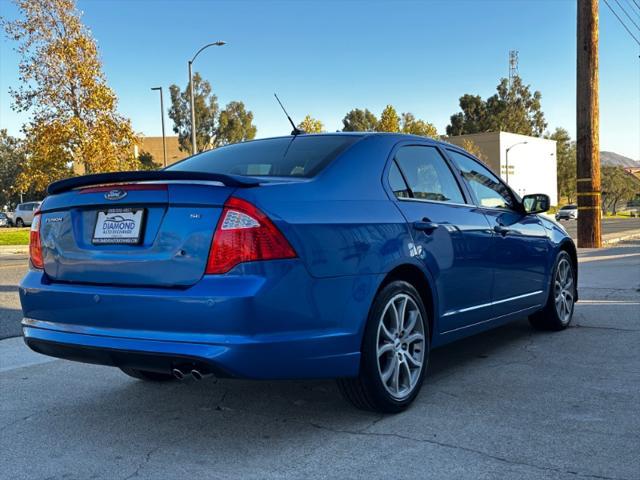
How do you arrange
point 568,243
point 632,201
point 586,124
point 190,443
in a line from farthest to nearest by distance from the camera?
point 632,201 < point 586,124 < point 568,243 < point 190,443

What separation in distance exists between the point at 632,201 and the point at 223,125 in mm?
74333

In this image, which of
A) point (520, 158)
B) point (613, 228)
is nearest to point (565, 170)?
point (520, 158)

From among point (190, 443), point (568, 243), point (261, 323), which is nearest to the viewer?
point (261, 323)

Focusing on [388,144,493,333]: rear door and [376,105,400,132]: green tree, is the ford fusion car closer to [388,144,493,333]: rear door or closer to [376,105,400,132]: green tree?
[388,144,493,333]: rear door

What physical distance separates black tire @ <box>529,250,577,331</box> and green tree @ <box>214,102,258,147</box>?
6578cm

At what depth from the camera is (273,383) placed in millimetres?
4492

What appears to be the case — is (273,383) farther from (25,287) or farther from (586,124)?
(586,124)

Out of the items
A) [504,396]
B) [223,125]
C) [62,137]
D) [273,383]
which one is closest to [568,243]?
[504,396]

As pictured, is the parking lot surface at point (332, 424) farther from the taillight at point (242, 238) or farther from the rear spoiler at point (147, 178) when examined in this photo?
the rear spoiler at point (147, 178)

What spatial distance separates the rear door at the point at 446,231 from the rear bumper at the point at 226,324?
685 millimetres

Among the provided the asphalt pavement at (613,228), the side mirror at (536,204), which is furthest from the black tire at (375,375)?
the asphalt pavement at (613,228)

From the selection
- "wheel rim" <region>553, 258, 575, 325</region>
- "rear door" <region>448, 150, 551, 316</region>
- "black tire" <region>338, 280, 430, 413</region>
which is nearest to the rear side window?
"black tire" <region>338, 280, 430, 413</region>

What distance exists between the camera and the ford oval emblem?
10.7 feet

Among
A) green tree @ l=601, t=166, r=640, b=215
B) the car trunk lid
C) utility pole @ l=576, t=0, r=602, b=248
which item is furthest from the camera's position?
green tree @ l=601, t=166, r=640, b=215
